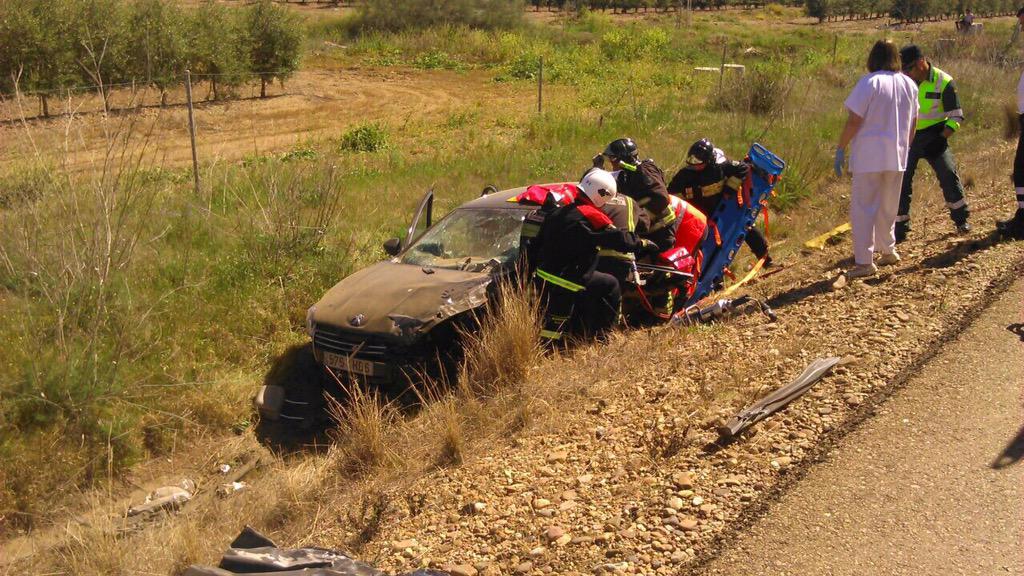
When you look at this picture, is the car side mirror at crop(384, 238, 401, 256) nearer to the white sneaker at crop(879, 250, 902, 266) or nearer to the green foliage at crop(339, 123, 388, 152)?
the white sneaker at crop(879, 250, 902, 266)

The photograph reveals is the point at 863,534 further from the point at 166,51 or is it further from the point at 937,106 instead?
the point at 166,51

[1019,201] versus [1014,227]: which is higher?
[1019,201]

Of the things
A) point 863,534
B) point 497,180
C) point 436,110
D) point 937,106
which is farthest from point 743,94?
point 863,534

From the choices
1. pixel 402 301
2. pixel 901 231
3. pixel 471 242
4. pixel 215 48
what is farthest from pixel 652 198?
pixel 215 48

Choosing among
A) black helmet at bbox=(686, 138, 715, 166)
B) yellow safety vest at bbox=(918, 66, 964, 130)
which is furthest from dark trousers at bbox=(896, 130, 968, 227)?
black helmet at bbox=(686, 138, 715, 166)

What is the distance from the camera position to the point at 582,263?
7.26 m

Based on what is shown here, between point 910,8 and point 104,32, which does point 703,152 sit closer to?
point 104,32

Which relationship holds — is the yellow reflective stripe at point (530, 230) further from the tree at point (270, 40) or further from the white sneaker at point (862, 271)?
the tree at point (270, 40)

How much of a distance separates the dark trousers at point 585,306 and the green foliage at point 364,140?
10.3 m

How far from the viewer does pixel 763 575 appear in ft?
13.0

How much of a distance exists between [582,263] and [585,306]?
1.09 feet

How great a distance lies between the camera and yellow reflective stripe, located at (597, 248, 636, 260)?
729 cm

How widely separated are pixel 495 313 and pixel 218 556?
2.98m

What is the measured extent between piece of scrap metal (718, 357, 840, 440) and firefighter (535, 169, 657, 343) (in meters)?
2.01
